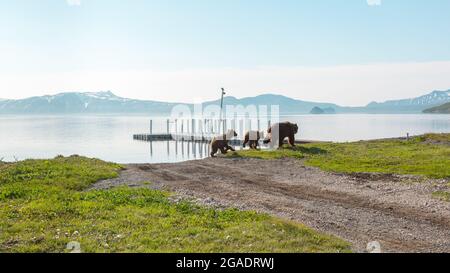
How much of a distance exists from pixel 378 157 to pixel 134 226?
2556cm

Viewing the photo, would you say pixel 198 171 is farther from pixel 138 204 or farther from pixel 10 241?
pixel 10 241

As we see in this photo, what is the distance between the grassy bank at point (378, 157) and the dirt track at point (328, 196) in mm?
2113

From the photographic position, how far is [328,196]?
19953mm

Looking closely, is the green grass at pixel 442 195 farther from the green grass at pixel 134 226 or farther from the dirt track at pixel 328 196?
the green grass at pixel 134 226

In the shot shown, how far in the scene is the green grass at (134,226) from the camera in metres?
11.7

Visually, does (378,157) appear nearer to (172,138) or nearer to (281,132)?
(281,132)


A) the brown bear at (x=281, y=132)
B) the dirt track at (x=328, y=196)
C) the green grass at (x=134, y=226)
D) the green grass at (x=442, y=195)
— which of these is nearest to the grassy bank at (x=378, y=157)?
the brown bear at (x=281, y=132)

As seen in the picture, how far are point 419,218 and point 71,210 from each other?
1285 cm

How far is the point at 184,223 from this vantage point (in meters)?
13.9

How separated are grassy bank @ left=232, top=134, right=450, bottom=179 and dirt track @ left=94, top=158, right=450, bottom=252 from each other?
2.11 metres

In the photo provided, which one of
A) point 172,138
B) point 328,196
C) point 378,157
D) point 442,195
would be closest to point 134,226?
point 328,196

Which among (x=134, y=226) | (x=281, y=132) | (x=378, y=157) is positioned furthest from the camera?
(x=281, y=132)
